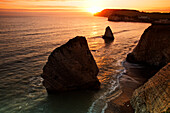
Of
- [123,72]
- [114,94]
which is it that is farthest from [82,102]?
[123,72]

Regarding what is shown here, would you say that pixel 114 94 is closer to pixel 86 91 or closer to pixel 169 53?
pixel 86 91

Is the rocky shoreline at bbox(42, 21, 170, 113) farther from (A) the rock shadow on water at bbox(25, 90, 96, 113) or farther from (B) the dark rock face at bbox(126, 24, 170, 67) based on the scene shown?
(A) the rock shadow on water at bbox(25, 90, 96, 113)

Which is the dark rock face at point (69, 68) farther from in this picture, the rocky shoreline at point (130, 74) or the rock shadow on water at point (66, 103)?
the rock shadow on water at point (66, 103)

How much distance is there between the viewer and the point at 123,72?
747 inches

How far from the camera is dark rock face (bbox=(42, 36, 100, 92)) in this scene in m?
13.1

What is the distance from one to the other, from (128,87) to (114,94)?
2222mm

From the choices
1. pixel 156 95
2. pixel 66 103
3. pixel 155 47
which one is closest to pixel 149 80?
pixel 156 95

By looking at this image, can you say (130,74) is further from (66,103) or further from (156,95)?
(156,95)

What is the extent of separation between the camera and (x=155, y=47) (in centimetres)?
2072

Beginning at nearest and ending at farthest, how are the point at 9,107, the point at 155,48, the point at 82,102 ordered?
1. the point at 9,107
2. the point at 82,102
3. the point at 155,48

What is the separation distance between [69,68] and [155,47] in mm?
14220

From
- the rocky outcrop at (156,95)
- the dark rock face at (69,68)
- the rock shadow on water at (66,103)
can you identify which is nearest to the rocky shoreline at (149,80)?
the rocky outcrop at (156,95)

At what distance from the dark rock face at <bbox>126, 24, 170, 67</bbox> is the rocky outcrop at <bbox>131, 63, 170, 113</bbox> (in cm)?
1226

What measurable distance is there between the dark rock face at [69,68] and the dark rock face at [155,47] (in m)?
11.7
